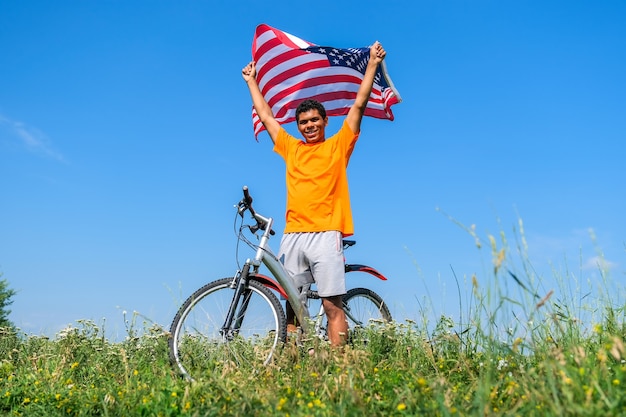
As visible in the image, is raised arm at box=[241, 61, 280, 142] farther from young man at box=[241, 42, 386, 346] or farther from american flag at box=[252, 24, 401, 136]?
A: american flag at box=[252, 24, 401, 136]

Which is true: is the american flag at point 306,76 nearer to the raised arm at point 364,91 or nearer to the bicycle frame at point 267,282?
the raised arm at point 364,91

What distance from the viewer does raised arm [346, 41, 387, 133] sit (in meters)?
6.32

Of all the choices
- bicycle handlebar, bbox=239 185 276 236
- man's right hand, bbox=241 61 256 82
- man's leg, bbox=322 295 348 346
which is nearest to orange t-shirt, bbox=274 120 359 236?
bicycle handlebar, bbox=239 185 276 236

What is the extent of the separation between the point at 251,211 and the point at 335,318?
1325 millimetres

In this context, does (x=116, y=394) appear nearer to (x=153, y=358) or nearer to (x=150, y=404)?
(x=150, y=404)

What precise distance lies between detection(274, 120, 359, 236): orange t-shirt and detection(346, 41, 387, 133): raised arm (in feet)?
0.28

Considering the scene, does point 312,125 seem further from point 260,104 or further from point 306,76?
point 306,76

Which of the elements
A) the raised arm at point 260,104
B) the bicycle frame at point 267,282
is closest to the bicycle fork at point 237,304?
the bicycle frame at point 267,282

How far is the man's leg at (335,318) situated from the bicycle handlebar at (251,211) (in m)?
0.87

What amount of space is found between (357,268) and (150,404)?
3.39 metres

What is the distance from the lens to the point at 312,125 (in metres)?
6.44

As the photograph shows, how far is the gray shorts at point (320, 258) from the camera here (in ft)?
19.8

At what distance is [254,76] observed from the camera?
24.3ft

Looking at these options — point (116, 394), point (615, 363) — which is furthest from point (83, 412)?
point (615, 363)
